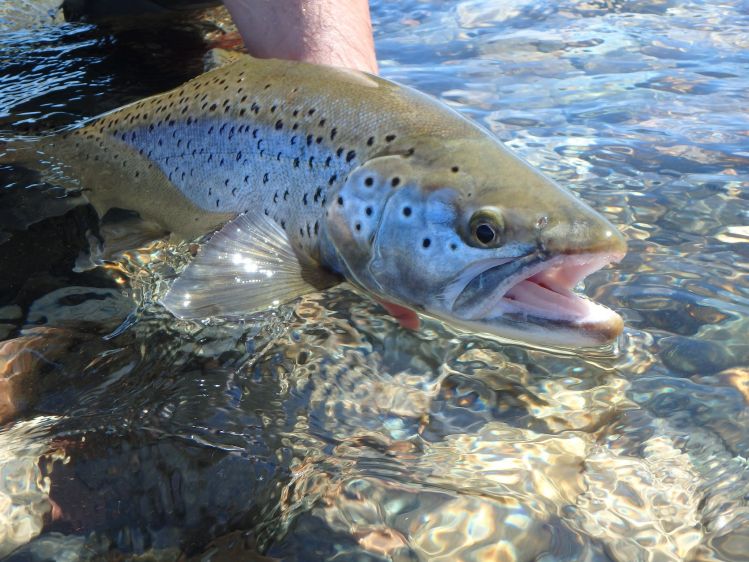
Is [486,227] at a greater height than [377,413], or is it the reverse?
[486,227]

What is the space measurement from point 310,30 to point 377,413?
7.24ft

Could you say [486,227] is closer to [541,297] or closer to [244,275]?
[541,297]

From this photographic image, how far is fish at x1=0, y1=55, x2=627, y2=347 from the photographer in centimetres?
217

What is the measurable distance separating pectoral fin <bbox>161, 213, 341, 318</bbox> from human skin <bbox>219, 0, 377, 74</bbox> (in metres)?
1.14

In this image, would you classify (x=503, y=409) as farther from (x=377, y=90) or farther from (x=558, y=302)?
(x=377, y=90)

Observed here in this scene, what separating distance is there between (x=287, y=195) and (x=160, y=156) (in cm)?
96

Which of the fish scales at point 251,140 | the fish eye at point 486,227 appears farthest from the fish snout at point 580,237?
the fish scales at point 251,140

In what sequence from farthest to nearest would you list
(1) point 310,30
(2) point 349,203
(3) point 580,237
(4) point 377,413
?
(1) point 310,30, (2) point 349,203, (4) point 377,413, (3) point 580,237

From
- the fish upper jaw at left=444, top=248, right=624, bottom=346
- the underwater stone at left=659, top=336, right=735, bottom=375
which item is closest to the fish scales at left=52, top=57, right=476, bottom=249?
the fish upper jaw at left=444, top=248, right=624, bottom=346

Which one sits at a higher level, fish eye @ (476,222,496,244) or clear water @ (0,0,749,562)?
fish eye @ (476,222,496,244)

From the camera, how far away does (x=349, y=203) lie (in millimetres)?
2660

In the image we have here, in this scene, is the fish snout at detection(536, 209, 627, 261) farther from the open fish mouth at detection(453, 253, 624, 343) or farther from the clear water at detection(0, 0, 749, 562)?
the clear water at detection(0, 0, 749, 562)

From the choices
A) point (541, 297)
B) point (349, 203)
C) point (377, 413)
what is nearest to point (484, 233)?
point (541, 297)

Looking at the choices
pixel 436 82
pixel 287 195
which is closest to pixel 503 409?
pixel 287 195
